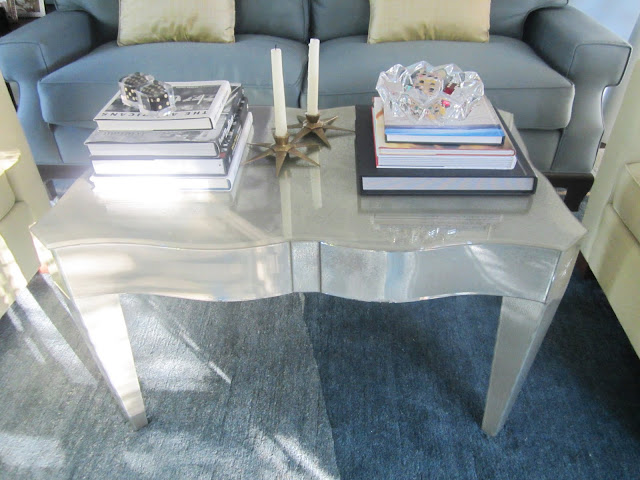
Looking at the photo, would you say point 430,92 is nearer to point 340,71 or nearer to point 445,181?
point 445,181

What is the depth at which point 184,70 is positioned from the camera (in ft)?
5.26

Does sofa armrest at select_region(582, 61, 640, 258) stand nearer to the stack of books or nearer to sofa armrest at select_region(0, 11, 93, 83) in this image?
the stack of books

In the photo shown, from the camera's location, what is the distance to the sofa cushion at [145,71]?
1567 mm

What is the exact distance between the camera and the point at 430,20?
1812 mm

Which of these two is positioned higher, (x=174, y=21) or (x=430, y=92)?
(x=430, y=92)

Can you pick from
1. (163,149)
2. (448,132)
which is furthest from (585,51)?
(163,149)

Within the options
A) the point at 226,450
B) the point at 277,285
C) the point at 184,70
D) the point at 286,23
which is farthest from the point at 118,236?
the point at 286,23

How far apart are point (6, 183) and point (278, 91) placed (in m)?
0.72

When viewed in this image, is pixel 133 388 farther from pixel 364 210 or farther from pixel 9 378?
pixel 364 210

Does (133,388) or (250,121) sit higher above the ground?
(250,121)

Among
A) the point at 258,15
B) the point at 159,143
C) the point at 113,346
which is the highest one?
the point at 159,143

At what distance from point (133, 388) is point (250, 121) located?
0.59 meters

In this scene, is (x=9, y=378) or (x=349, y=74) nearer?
(x=9, y=378)

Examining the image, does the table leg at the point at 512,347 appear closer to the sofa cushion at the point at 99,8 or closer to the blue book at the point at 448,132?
the blue book at the point at 448,132
